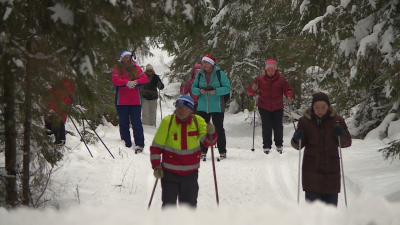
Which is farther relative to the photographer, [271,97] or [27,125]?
[271,97]

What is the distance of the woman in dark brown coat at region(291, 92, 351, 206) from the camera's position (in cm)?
521

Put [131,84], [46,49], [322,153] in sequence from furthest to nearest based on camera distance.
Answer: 1. [131,84]
2. [322,153]
3. [46,49]

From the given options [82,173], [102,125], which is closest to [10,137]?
[82,173]

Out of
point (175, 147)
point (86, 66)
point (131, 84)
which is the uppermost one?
point (86, 66)

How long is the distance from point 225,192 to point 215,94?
2.57m

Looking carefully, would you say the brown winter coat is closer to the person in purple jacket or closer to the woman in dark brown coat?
the woman in dark brown coat

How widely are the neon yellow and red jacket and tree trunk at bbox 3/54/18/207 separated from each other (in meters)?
1.52

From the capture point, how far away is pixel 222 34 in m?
15.6

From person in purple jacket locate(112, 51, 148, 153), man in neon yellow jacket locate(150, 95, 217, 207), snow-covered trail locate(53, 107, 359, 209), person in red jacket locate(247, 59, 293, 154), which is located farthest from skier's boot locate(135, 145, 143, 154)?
man in neon yellow jacket locate(150, 95, 217, 207)

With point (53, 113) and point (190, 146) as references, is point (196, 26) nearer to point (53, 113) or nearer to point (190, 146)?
point (190, 146)

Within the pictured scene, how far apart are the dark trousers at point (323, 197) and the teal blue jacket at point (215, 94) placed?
4.12 metres

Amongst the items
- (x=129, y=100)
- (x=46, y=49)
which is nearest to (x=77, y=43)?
(x=46, y=49)

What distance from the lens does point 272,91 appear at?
32.0 ft

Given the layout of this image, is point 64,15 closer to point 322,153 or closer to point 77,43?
point 77,43
